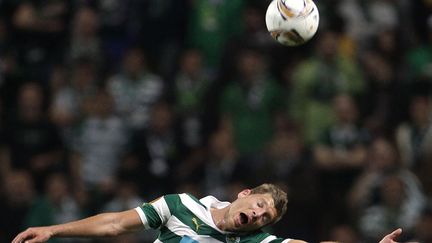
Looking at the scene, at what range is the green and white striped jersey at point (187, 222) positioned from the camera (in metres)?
8.15

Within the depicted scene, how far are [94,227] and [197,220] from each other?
68 centimetres

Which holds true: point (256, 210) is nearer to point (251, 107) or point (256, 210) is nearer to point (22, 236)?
point (22, 236)

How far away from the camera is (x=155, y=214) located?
824 cm

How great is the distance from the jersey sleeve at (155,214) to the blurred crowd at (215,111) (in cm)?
445

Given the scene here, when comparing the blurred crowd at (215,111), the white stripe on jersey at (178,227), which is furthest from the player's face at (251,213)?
the blurred crowd at (215,111)

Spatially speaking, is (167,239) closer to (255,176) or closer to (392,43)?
(255,176)

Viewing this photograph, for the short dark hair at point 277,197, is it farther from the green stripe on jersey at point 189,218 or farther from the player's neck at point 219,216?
the green stripe on jersey at point 189,218

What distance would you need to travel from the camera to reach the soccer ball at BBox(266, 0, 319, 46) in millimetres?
9523

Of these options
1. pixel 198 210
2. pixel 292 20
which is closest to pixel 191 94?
pixel 292 20

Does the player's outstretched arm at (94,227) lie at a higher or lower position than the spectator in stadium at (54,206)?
lower

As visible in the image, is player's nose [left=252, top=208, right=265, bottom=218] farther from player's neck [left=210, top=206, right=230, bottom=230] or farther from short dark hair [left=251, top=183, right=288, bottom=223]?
player's neck [left=210, top=206, right=230, bottom=230]

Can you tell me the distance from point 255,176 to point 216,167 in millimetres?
475

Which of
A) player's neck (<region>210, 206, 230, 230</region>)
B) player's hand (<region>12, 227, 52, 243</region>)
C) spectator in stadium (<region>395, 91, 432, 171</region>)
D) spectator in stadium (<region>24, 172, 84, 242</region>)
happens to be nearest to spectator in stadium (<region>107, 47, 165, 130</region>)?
spectator in stadium (<region>24, 172, 84, 242</region>)

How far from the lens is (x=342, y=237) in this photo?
1249 centimetres
